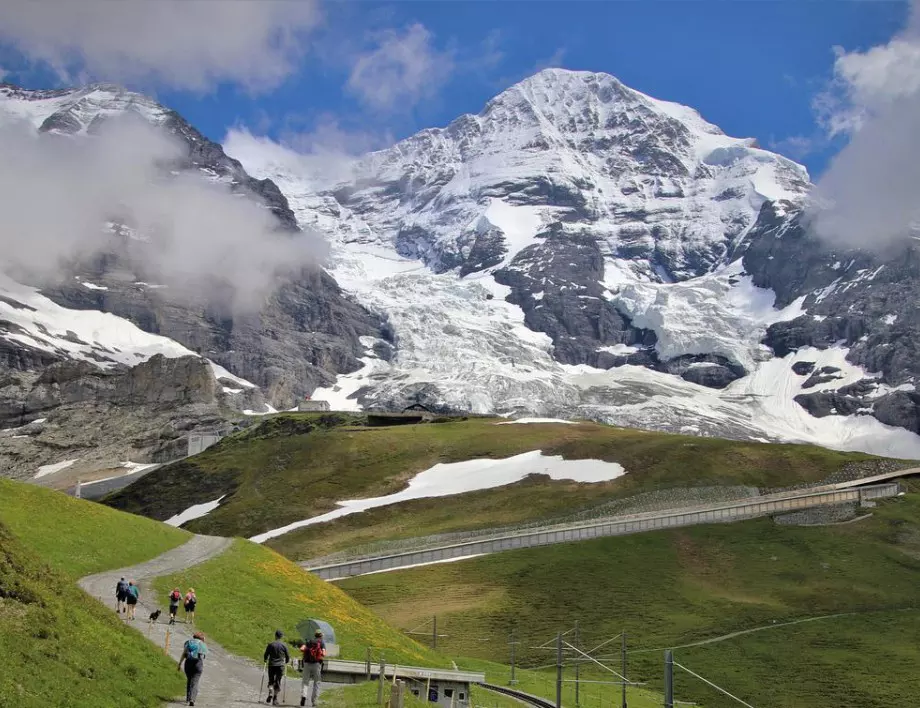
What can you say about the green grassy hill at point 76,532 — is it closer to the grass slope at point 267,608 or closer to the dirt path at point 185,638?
the dirt path at point 185,638

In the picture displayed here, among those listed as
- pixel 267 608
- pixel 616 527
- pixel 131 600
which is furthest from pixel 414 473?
pixel 131 600

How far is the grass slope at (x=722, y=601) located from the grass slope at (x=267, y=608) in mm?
29730

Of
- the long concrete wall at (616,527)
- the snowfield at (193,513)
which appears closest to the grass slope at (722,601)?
the long concrete wall at (616,527)

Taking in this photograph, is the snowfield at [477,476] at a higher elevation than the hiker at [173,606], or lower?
higher

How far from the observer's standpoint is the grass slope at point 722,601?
84062 mm

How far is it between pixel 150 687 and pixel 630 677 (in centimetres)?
5932

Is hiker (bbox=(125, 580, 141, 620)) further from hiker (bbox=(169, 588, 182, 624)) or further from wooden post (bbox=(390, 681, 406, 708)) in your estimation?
wooden post (bbox=(390, 681, 406, 708))

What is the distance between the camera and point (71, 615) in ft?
104

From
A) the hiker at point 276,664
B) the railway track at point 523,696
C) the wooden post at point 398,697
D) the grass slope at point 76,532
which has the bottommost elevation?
the wooden post at point 398,697

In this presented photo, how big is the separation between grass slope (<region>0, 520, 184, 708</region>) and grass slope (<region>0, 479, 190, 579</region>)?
21029 millimetres

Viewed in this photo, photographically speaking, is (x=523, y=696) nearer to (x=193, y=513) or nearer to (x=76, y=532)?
(x=76, y=532)

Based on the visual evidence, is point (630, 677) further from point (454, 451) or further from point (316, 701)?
point (454, 451)

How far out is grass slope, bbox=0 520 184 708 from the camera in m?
26.5

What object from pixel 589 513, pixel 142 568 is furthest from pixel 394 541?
pixel 142 568
